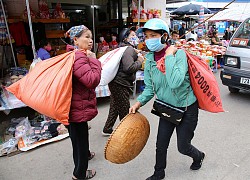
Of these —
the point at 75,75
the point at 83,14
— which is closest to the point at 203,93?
the point at 75,75

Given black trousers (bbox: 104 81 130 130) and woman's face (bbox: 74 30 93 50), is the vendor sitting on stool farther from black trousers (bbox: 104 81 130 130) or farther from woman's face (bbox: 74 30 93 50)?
woman's face (bbox: 74 30 93 50)

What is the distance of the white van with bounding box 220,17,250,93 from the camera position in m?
4.33

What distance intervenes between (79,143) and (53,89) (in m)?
0.63

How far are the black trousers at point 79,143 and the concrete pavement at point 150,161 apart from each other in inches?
12.5

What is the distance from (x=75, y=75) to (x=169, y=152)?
5.80 feet

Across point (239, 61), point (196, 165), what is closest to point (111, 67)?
point (196, 165)

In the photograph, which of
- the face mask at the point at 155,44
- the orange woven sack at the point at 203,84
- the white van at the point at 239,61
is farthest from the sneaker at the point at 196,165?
the white van at the point at 239,61

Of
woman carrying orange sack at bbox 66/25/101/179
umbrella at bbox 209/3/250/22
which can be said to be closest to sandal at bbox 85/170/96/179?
woman carrying orange sack at bbox 66/25/101/179

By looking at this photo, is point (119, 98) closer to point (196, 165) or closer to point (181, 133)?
point (181, 133)

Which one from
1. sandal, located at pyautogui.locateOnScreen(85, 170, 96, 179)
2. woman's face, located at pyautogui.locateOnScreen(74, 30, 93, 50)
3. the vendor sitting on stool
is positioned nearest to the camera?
woman's face, located at pyautogui.locateOnScreen(74, 30, 93, 50)

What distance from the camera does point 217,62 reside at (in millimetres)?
8375

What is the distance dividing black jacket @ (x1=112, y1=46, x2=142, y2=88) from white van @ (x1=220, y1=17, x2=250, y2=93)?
260 cm

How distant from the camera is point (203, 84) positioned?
6.02 ft

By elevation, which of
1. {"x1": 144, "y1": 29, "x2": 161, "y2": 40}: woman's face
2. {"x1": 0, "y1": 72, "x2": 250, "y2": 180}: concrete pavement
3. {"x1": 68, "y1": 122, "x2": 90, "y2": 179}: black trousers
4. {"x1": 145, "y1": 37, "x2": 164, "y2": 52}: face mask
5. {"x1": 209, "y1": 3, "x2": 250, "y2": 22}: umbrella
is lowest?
{"x1": 0, "y1": 72, "x2": 250, "y2": 180}: concrete pavement
